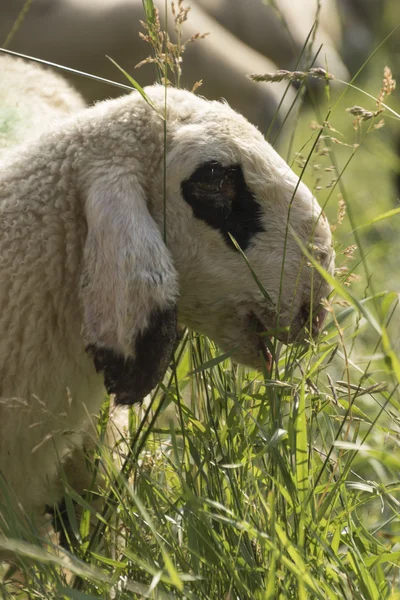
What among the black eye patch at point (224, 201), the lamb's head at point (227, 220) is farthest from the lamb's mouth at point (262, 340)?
the black eye patch at point (224, 201)

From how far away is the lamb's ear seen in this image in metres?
2.15

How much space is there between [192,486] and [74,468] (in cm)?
67

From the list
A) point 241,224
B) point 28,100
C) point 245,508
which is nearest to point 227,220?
point 241,224

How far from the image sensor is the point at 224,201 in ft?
7.82

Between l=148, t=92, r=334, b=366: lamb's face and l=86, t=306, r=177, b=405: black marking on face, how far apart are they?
24 cm

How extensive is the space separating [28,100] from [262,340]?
60.4 inches

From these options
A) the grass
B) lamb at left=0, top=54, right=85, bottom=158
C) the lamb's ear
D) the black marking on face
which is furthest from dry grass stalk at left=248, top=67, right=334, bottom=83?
lamb at left=0, top=54, right=85, bottom=158

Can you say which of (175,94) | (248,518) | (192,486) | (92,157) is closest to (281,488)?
(248,518)

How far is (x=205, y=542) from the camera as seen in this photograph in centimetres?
192

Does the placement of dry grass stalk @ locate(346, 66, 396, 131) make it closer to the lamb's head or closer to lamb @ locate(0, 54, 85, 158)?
the lamb's head

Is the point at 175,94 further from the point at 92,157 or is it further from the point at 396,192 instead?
the point at 396,192

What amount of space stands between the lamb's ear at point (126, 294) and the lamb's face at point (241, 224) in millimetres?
171

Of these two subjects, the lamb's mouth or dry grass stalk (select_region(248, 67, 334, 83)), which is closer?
dry grass stalk (select_region(248, 67, 334, 83))

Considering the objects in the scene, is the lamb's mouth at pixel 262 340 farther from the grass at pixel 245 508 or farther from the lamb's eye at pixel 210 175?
the lamb's eye at pixel 210 175
